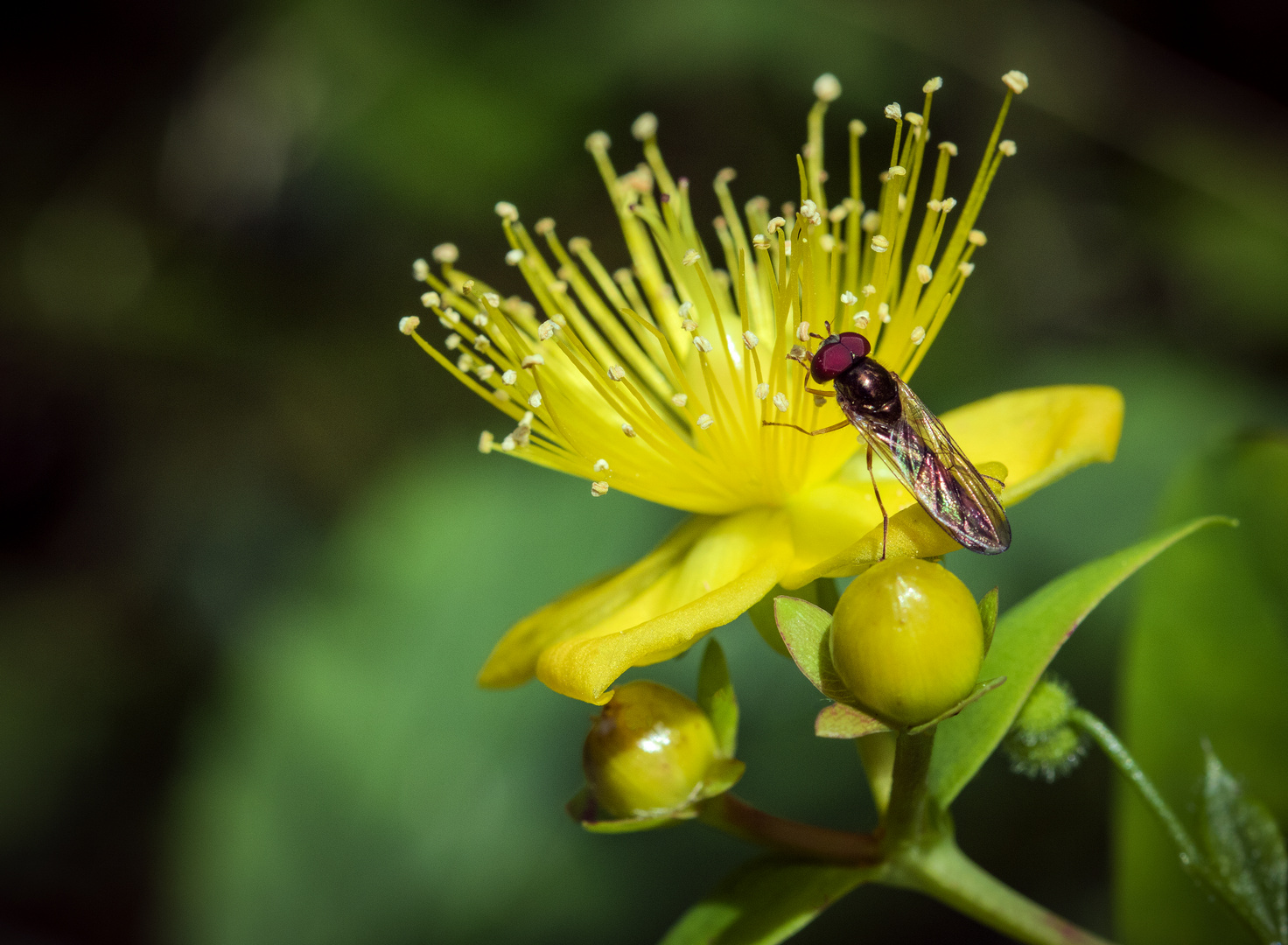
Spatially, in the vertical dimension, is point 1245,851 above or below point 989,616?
below

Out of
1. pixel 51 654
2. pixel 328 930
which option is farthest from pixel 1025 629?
pixel 51 654

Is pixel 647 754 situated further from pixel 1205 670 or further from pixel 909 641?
pixel 1205 670

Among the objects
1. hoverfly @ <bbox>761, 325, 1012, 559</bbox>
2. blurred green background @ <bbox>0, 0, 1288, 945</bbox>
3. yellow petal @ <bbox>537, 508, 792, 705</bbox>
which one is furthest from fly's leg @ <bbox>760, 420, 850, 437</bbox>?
blurred green background @ <bbox>0, 0, 1288, 945</bbox>

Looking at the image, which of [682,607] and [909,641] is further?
[682,607]

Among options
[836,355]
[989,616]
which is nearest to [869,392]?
[836,355]

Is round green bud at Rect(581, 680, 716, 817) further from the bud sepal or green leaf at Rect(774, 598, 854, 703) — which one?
green leaf at Rect(774, 598, 854, 703)

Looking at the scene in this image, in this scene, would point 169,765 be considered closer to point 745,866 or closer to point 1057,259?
point 745,866
